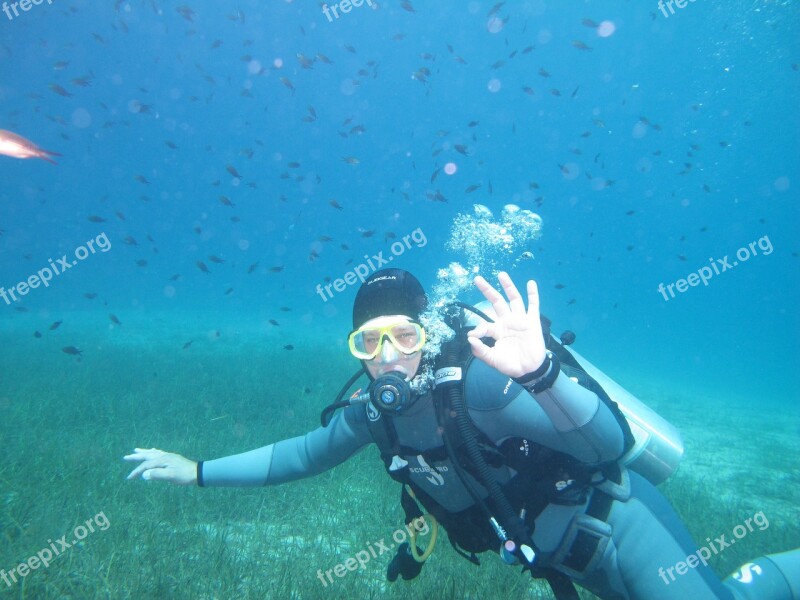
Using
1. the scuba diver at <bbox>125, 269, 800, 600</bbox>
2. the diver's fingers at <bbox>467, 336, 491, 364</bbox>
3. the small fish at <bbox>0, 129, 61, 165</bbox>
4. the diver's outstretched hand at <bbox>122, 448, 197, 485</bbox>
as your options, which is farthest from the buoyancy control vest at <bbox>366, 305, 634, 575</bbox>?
the small fish at <bbox>0, 129, 61, 165</bbox>

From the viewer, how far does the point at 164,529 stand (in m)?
5.00

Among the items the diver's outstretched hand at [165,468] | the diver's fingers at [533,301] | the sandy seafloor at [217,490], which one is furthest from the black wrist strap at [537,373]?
the sandy seafloor at [217,490]

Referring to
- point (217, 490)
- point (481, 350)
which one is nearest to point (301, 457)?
point (481, 350)

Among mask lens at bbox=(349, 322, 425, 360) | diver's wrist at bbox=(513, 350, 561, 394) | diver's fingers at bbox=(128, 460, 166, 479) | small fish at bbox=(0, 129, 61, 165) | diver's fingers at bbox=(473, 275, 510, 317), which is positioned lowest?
diver's wrist at bbox=(513, 350, 561, 394)

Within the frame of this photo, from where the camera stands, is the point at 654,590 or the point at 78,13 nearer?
the point at 654,590

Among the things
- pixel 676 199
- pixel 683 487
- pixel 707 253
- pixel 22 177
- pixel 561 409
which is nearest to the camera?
pixel 561 409

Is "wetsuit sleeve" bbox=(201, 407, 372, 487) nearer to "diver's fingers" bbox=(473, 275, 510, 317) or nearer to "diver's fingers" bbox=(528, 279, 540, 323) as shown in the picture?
"diver's fingers" bbox=(473, 275, 510, 317)

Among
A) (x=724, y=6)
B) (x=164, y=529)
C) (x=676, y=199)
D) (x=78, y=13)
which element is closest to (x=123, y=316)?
(x=164, y=529)

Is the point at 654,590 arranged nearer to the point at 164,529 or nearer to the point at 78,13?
the point at 164,529

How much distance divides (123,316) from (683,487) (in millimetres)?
34533

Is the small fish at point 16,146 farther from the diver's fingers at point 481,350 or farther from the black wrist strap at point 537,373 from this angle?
the black wrist strap at point 537,373

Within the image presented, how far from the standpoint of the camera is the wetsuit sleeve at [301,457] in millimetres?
3332

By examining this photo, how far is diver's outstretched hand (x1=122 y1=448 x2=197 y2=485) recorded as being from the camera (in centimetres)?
305

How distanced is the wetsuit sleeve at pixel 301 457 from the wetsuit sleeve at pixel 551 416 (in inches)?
47.7
